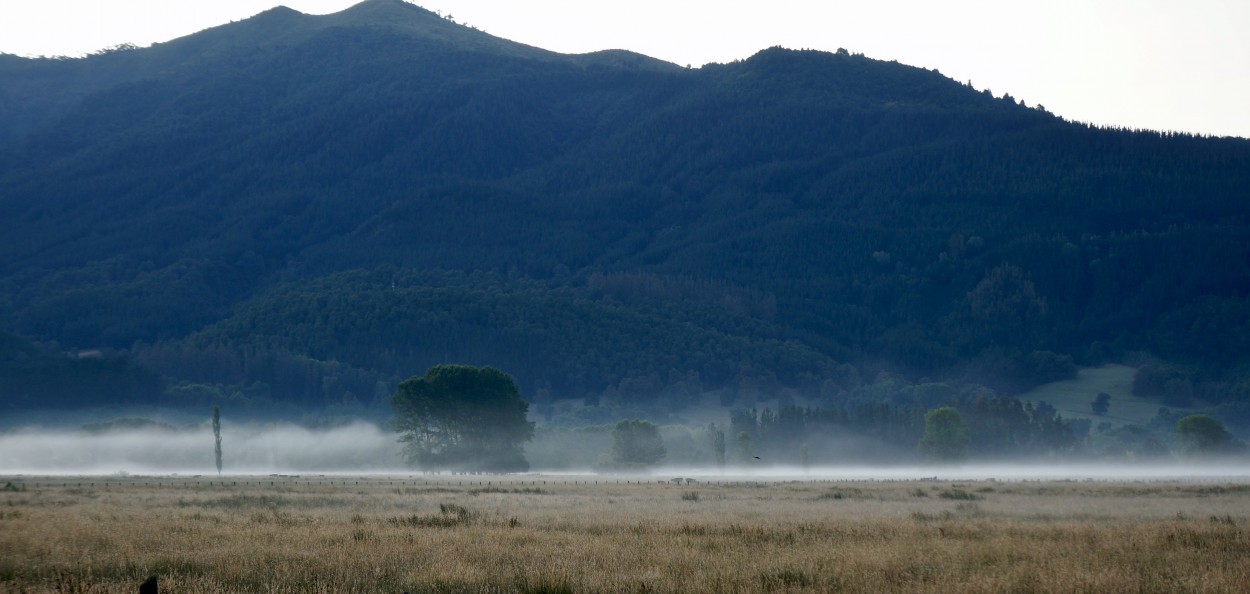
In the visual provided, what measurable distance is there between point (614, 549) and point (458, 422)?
15360 cm

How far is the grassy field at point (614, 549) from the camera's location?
35.0 metres

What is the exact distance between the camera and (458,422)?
193125 millimetres

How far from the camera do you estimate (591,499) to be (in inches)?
3095

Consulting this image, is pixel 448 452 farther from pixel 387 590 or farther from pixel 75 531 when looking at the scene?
pixel 387 590

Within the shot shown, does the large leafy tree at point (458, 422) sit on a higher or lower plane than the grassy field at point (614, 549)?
higher

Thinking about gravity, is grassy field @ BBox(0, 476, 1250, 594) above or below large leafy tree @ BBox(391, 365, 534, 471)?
below

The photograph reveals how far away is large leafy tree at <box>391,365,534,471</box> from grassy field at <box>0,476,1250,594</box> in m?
125

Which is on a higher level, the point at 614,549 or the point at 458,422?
the point at 458,422

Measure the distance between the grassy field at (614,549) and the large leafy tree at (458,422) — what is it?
125 m

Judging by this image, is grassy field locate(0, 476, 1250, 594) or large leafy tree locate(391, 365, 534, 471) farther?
large leafy tree locate(391, 365, 534, 471)

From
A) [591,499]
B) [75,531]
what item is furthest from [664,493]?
[75,531]

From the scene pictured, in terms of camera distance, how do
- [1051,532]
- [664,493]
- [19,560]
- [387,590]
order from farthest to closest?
[664,493]
[1051,532]
[19,560]
[387,590]

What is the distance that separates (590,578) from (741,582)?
3804 mm

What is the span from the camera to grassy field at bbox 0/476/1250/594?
115ft
